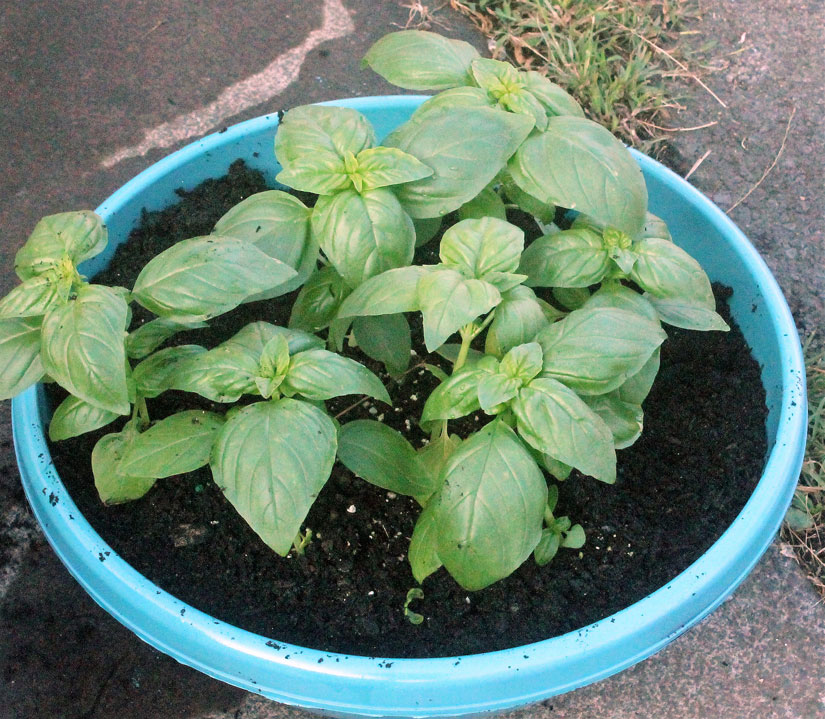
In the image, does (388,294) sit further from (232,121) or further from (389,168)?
(232,121)

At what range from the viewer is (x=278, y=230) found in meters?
1.15

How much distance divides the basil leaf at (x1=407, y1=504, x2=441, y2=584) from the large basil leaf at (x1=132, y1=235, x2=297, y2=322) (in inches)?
15.3

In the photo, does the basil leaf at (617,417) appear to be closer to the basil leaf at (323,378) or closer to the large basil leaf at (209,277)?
the basil leaf at (323,378)

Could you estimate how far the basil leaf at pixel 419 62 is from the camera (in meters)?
1.26

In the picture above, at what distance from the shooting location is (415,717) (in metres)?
1.10

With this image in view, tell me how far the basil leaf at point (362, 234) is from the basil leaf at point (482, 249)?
0.24ft

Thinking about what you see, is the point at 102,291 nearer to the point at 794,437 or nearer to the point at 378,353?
the point at 378,353

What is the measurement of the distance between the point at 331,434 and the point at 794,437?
73cm

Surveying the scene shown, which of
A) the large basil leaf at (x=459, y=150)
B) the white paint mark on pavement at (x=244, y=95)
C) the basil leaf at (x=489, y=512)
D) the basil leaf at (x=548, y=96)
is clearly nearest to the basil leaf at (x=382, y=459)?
the basil leaf at (x=489, y=512)

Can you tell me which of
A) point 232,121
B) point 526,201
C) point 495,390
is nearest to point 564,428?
point 495,390

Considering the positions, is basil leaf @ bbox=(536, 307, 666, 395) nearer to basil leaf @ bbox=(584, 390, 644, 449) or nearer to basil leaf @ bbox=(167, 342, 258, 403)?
basil leaf @ bbox=(584, 390, 644, 449)

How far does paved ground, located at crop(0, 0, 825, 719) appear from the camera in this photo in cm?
149

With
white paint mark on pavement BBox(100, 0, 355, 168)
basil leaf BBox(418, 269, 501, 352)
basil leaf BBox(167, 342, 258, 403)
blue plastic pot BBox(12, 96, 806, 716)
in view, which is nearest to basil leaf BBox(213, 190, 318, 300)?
basil leaf BBox(167, 342, 258, 403)

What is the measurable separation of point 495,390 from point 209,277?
0.38 meters
